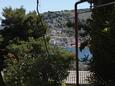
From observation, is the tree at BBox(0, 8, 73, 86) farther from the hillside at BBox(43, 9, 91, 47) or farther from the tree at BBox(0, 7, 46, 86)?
the tree at BBox(0, 7, 46, 86)

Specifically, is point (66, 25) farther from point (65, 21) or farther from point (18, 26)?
point (18, 26)

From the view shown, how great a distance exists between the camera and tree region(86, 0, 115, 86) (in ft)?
44.1

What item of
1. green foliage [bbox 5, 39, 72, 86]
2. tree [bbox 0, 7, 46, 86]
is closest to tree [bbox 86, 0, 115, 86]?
green foliage [bbox 5, 39, 72, 86]

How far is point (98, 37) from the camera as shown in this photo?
14242 millimetres

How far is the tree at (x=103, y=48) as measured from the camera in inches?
529

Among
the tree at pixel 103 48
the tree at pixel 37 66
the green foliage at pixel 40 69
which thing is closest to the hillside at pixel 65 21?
the tree at pixel 103 48

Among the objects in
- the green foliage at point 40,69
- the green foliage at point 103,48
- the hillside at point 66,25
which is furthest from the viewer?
the hillside at point 66,25

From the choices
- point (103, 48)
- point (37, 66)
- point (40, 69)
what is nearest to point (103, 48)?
point (103, 48)

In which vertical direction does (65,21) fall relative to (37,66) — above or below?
above

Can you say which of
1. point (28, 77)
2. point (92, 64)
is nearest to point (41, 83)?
point (28, 77)

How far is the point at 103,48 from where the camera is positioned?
13.7 m

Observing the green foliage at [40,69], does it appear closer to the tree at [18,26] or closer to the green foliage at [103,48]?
the green foliage at [103,48]

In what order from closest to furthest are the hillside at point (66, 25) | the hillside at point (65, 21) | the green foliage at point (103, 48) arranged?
1. the green foliage at point (103, 48)
2. the hillside at point (66, 25)
3. the hillside at point (65, 21)

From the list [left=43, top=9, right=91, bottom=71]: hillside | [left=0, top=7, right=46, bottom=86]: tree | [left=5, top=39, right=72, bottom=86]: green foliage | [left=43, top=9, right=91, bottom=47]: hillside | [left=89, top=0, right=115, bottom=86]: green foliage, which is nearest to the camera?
[left=89, top=0, right=115, bottom=86]: green foliage
